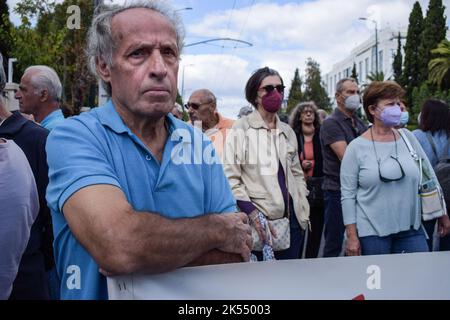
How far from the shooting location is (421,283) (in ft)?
5.65

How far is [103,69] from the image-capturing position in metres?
1.78

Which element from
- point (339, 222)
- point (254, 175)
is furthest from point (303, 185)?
point (339, 222)

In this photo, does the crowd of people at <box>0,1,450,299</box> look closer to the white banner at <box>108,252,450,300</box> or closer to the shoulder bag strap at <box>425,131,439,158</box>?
the white banner at <box>108,252,450,300</box>

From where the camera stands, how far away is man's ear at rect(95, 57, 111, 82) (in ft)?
5.80

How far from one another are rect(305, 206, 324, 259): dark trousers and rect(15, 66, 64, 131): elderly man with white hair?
2.66 meters

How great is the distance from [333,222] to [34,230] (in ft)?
9.73

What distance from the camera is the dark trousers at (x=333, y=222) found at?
4.87 m

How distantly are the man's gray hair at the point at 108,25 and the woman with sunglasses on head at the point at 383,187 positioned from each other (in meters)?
1.99

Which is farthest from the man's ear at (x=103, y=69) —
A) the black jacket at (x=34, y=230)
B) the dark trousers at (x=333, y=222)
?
the dark trousers at (x=333, y=222)

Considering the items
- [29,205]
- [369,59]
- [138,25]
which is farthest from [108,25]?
[369,59]

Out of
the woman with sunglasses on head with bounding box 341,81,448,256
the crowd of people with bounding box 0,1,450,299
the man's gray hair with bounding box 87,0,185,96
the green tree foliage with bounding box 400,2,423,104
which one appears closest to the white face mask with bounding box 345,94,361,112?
the woman with sunglasses on head with bounding box 341,81,448,256

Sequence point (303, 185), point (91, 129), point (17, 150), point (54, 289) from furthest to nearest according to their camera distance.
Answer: point (303, 185) → point (54, 289) → point (17, 150) → point (91, 129)
